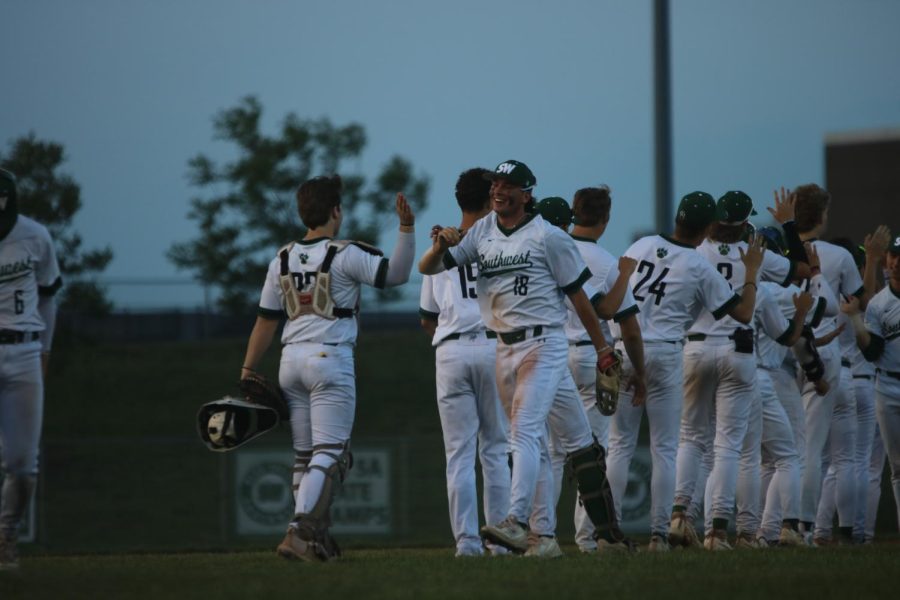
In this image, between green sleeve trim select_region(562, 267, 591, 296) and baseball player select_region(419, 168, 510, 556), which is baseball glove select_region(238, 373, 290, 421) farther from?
green sleeve trim select_region(562, 267, 591, 296)

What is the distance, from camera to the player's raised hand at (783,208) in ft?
36.0

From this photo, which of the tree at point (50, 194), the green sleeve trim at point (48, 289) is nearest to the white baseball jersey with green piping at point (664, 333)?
the green sleeve trim at point (48, 289)

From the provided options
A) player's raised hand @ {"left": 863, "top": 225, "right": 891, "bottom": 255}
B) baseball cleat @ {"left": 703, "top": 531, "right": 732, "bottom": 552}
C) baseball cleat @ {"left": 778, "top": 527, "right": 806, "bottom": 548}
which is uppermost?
player's raised hand @ {"left": 863, "top": 225, "right": 891, "bottom": 255}

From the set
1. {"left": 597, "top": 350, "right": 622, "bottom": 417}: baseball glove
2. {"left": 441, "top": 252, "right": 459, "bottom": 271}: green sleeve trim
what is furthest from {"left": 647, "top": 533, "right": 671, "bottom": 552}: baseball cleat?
{"left": 441, "top": 252, "right": 459, "bottom": 271}: green sleeve trim

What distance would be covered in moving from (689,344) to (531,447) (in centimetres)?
236

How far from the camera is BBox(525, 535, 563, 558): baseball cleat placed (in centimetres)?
882

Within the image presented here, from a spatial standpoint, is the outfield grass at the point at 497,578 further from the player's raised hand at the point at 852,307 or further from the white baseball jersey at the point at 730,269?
the player's raised hand at the point at 852,307

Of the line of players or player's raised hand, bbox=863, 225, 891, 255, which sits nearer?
the line of players

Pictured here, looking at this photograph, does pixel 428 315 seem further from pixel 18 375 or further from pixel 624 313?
pixel 18 375

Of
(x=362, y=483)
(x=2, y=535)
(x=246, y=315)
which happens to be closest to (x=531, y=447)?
(x=2, y=535)

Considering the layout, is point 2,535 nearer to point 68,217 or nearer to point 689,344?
point 689,344

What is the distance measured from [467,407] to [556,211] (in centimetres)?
184

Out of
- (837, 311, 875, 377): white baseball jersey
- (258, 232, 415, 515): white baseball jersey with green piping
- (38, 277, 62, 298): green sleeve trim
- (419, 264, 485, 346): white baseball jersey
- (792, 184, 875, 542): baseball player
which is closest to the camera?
(38, 277, 62, 298): green sleeve trim

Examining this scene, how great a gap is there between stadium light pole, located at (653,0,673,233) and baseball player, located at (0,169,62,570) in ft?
28.0
